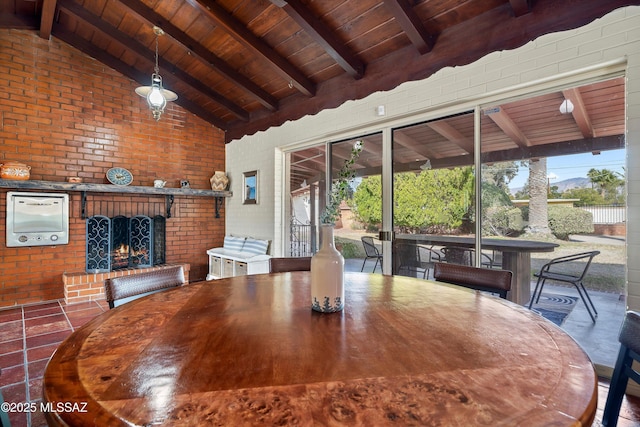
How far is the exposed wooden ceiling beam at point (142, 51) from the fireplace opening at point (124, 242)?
2.06 meters

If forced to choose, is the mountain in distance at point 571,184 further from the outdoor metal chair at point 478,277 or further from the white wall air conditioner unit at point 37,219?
the white wall air conditioner unit at point 37,219

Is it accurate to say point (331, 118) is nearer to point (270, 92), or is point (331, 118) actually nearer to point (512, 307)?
point (270, 92)

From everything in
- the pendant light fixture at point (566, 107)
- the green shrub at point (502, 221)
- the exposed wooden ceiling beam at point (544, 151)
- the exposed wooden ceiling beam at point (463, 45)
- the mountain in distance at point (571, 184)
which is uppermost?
the exposed wooden ceiling beam at point (463, 45)

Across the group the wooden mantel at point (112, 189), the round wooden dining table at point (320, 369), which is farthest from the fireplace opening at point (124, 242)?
the round wooden dining table at point (320, 369)

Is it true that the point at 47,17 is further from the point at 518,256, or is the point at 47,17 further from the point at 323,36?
the point at 518,256

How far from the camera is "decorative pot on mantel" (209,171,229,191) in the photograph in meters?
5.43

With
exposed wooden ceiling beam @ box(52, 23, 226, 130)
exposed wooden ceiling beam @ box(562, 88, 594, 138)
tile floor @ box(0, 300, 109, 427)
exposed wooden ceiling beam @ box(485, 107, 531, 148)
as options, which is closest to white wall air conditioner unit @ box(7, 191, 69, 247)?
tile floor @ box(0, 300, 109, 427)

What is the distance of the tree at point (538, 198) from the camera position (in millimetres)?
2445

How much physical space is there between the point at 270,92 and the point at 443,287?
3.71 m

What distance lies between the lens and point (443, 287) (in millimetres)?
1684

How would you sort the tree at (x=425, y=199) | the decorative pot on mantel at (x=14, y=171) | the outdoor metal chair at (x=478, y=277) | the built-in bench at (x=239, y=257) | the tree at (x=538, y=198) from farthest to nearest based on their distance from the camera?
the built-in bench at (x=239, y=257) < the decorative pot on mantel at (x=14, y=171) < the tree at (x=425, y=199) < the tree at (x=538, y=198) < the outdoor metal chair at (x=478, y=277)

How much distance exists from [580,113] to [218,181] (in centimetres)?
483

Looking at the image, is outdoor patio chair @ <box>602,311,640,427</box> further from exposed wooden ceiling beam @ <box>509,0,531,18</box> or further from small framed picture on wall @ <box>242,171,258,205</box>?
small framed picture on wall @ <box>242,171,258,205</box>

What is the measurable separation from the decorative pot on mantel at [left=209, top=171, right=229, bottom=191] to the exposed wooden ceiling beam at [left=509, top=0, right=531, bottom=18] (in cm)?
453
